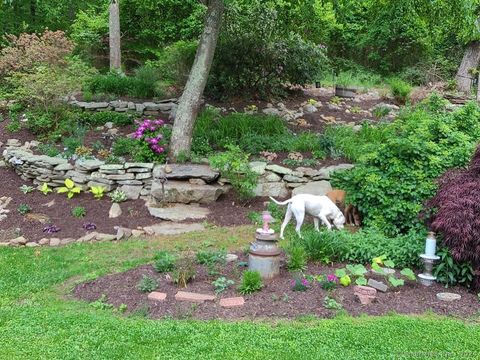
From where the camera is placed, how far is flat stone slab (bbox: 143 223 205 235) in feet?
21.3

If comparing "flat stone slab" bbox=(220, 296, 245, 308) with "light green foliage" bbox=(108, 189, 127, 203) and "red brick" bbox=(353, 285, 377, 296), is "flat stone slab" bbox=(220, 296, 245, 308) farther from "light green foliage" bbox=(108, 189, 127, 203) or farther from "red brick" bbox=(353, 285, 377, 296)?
"light green foliage" bbox=(108, 189, 127, 203)

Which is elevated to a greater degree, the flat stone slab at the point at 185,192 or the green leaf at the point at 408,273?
the flat stone slab at the point at 185,192

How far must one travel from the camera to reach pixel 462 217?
455 centimetres

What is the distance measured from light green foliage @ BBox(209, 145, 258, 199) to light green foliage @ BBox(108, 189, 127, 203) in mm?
1397

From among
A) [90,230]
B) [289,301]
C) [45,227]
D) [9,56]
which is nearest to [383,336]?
[289,301]

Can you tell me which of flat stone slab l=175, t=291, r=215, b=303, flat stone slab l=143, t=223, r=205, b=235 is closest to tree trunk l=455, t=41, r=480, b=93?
flat stone slab l=143, t=223, r=205, b=235

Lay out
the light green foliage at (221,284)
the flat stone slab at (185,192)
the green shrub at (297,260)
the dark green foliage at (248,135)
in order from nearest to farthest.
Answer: the light green foliage at (221,284), the green shrub at (297,260), the flat stone slab at (185,192), the dark green foliage at (248,135)

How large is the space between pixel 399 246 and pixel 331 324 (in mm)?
1641

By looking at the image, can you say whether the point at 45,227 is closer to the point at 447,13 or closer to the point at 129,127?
the point at 129,127

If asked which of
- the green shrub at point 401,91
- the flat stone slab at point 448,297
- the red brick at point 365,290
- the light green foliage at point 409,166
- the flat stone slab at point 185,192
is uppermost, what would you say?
the green shrub at point 401,91

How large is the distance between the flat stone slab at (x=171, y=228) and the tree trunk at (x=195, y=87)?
1382 mm

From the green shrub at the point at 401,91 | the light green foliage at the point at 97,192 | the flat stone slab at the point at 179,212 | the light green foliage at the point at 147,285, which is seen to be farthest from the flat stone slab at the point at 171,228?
the green shrub at the point at 401,91

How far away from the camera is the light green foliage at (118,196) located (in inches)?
286

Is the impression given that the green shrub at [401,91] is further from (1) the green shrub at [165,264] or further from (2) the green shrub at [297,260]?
(1) the green shrub at [165,264]
